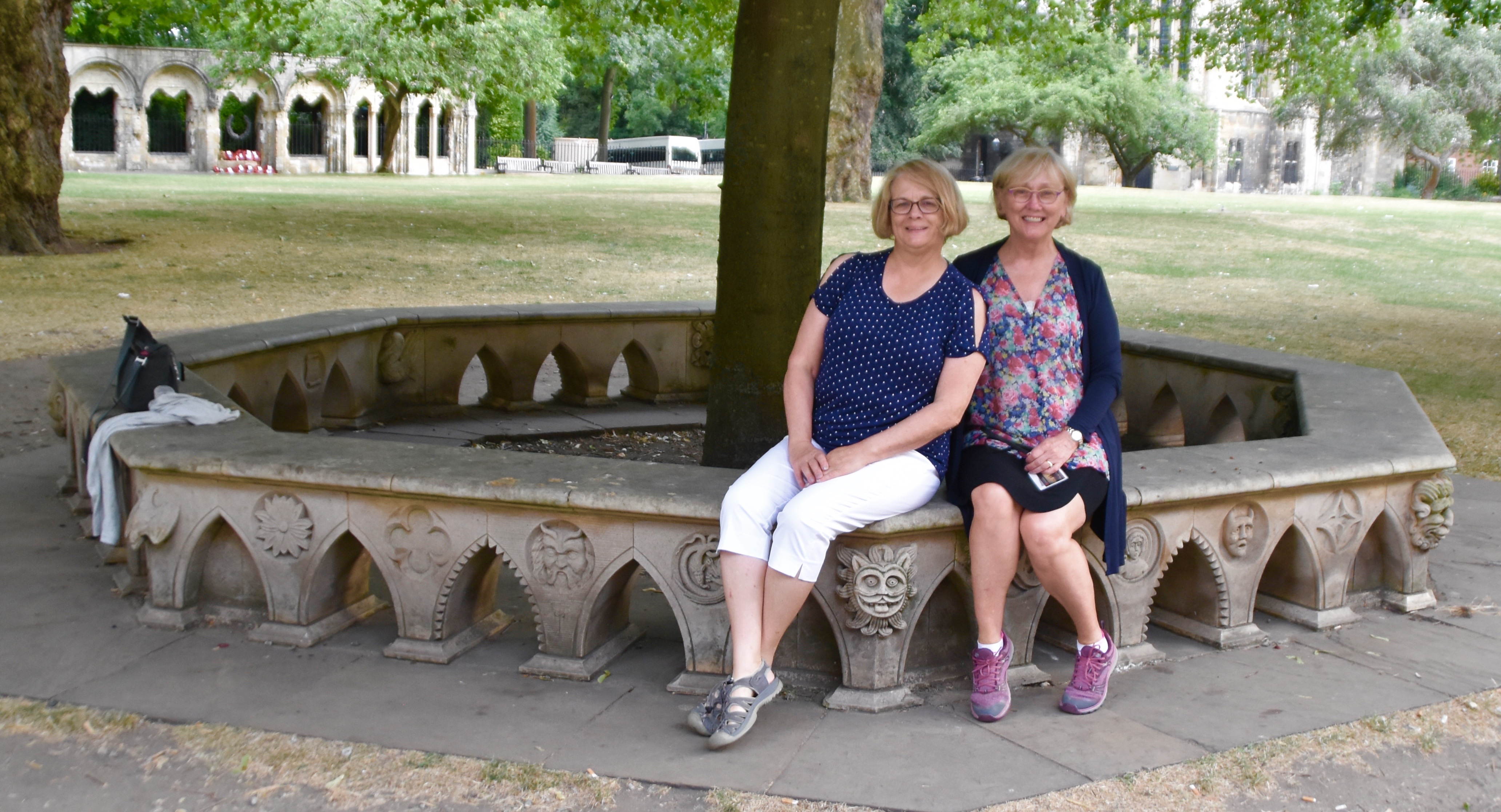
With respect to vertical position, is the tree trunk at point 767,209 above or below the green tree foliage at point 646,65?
below

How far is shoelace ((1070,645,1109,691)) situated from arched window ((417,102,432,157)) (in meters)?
51.1

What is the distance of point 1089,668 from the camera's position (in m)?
3.64

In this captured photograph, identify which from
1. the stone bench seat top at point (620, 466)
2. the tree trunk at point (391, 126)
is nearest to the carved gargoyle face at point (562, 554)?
the stone bench seat top at point (620, 466)

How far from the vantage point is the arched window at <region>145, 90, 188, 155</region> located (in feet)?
154

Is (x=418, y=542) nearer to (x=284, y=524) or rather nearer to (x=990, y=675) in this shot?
(x=284, y=524)

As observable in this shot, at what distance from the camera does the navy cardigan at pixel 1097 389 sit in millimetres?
3752

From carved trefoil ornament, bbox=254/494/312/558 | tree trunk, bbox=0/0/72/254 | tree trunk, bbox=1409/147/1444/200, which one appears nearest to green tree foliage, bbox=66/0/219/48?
tree trunk, bbox=0/0/72/254

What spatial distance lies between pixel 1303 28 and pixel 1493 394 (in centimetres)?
1008

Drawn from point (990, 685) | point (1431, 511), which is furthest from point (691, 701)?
point (1431, 511)

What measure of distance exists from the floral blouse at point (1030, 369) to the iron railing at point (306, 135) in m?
49.4

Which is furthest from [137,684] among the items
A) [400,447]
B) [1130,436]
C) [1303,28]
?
[1303,28]

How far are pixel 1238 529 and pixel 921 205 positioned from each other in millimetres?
1520

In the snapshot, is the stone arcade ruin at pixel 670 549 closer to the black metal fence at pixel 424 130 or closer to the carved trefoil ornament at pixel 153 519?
the carved trefoil ornament at pixel 153 519

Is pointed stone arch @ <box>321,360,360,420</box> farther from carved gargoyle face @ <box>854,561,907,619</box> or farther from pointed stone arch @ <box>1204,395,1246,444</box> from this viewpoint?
pointed stone arch @ <box>1204,395,1246,444</box>
